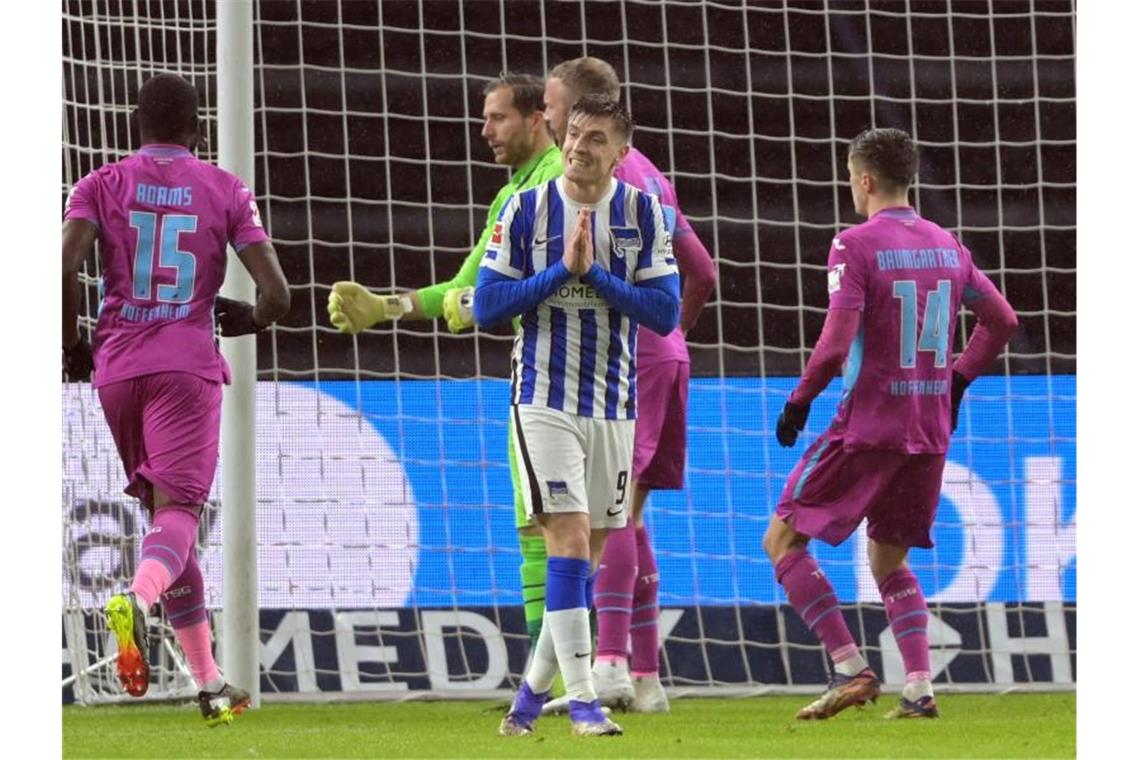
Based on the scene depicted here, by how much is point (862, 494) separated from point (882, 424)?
20cm

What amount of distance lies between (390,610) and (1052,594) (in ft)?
7.96

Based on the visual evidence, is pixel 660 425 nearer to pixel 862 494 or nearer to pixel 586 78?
pixel 862 494

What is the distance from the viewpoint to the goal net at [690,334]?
24.2 ft

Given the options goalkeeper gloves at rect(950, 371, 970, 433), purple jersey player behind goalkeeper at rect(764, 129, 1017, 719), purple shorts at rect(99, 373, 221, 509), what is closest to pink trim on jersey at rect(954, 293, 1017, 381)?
goalkeeper gloves at rect(950, 371, 970, 433)

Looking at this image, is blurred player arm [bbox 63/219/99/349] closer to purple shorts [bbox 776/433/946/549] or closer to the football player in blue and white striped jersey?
the football player in blue and white striped jersey

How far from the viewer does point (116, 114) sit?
7129 millimetres

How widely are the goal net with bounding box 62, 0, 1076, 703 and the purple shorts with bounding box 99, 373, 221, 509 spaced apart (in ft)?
4.46

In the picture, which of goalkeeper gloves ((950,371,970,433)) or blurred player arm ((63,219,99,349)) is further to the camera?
goalkeeper gloves ((950,371,970,433))

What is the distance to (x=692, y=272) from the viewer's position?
235 inches

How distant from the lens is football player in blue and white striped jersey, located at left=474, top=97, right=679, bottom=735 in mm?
4727

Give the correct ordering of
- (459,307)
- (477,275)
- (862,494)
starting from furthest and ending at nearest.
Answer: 1. (862,494)
2. (459,307)
3. (477,275)

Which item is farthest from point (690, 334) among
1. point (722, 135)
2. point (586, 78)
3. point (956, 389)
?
point (586, 78)

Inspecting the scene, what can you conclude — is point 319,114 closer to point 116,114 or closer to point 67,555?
point 116,114
